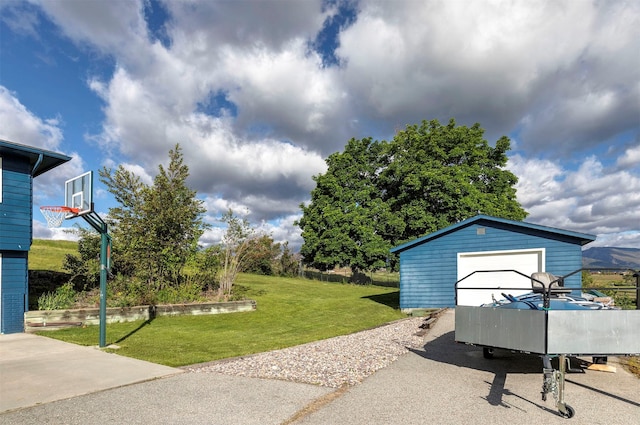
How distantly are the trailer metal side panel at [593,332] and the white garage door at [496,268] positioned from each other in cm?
783

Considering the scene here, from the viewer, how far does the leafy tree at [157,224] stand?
43.9 ft

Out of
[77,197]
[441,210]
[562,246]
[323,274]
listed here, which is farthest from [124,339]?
[323,274]

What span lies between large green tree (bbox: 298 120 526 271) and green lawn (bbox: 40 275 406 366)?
44.9 ft

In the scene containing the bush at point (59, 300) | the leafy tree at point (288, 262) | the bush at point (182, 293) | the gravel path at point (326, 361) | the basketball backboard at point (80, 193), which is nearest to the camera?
the gravel path at point (326, 361)

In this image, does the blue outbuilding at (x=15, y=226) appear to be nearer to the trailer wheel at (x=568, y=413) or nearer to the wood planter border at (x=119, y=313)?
the wood planter border at (x=119, y=313)

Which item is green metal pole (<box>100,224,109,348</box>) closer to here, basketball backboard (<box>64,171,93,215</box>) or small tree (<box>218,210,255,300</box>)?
basketball backboard (<box>64,171,93,215</box>)

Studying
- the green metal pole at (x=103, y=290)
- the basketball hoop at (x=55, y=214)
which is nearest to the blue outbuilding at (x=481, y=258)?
the green metal pole at (x=103, y=290)

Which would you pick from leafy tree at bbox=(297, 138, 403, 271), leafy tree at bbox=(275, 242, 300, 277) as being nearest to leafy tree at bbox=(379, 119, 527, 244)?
leafy tree at bbox=(297, 138, 403, 271)

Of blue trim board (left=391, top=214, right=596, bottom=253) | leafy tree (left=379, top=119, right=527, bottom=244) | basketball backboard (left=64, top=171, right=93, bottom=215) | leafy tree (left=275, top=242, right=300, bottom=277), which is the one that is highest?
leafy tree (left=379, top=119, right=527, bottom=244)

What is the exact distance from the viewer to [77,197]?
350 inches

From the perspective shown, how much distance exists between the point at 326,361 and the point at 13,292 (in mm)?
8632

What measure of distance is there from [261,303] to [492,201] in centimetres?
1958

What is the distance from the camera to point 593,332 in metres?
4.38

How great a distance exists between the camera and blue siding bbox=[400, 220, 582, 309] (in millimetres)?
11953
